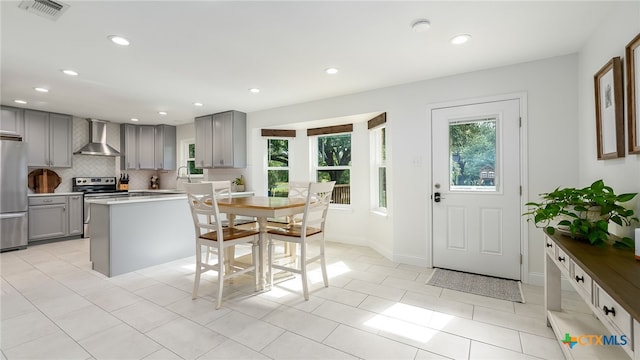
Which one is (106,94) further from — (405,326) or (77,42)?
(405,326)

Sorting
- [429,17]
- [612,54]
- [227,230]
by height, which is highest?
[429,17]

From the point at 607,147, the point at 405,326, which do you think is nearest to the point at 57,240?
the point at 405,326

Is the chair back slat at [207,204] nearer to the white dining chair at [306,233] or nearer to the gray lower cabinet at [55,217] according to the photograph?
the white dining chair at [306,233]

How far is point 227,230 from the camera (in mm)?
2879

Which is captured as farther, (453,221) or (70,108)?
(70,108)

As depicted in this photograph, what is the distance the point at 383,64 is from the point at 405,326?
246 centimetres

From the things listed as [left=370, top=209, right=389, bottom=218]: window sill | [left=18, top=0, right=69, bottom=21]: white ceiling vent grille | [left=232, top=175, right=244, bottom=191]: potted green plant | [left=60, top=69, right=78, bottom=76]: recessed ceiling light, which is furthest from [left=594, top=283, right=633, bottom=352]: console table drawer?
[left=232, top=175, right=244, bottom=191]: potted green plant

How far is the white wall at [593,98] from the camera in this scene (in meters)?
1.81

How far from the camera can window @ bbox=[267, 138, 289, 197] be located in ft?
17.5

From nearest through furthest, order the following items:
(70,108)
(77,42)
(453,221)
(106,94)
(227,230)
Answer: (77,42), (227,230), (453,221), (106,94), (70,108)

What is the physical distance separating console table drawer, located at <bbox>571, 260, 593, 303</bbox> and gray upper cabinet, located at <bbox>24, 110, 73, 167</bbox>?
7065 millimetres

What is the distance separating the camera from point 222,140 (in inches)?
204

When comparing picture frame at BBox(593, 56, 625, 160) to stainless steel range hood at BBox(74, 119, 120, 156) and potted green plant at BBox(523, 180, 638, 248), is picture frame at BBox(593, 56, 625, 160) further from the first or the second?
stainless steel range hood at BBox(74, 119, 120, 156)

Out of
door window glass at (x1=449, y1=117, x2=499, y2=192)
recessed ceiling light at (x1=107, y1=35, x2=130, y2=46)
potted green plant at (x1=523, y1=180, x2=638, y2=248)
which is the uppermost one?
recessed ceiling light at (x1=107, y1=35, x2=130, y2=46)
